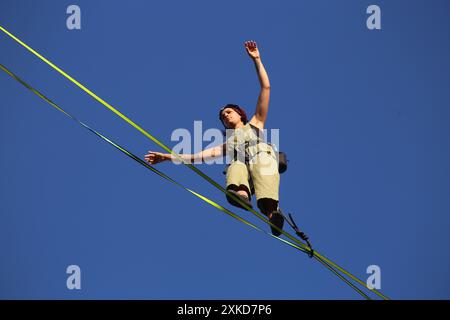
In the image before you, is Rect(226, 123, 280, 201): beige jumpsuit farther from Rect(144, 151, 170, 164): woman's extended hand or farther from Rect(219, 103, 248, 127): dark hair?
Rect(144, 151, 170, 164): woman's extended hand

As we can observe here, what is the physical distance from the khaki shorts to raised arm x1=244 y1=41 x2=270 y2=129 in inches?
16.6

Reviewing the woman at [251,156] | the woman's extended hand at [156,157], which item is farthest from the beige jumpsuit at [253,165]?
the woman's extended hand at [156,157]

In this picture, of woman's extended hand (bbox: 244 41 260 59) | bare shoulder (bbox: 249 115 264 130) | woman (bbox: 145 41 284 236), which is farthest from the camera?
bare shoulder (bbox: 249 115 264 130)

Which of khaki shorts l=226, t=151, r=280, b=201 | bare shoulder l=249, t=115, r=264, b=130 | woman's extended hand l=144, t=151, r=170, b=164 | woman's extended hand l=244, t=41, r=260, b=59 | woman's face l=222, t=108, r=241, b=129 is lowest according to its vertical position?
khaki shorts l=226, t=151, r=280, b=201

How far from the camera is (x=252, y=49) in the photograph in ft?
23.9

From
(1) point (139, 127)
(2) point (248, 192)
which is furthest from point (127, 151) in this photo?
(2) point (248, 192)

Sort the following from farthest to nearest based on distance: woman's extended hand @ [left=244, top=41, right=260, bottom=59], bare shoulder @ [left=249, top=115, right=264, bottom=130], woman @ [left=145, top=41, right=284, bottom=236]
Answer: bare shoulder @ [left=249, top=115, right=264, bottom=130], woman's extended hand @ [left=244, top=41, right=260, bottom=59], woman @ [left=145, top=41, right=284, bottom=236]

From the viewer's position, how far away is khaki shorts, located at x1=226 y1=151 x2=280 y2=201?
700 cm

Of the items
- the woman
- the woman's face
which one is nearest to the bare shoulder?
the woman
